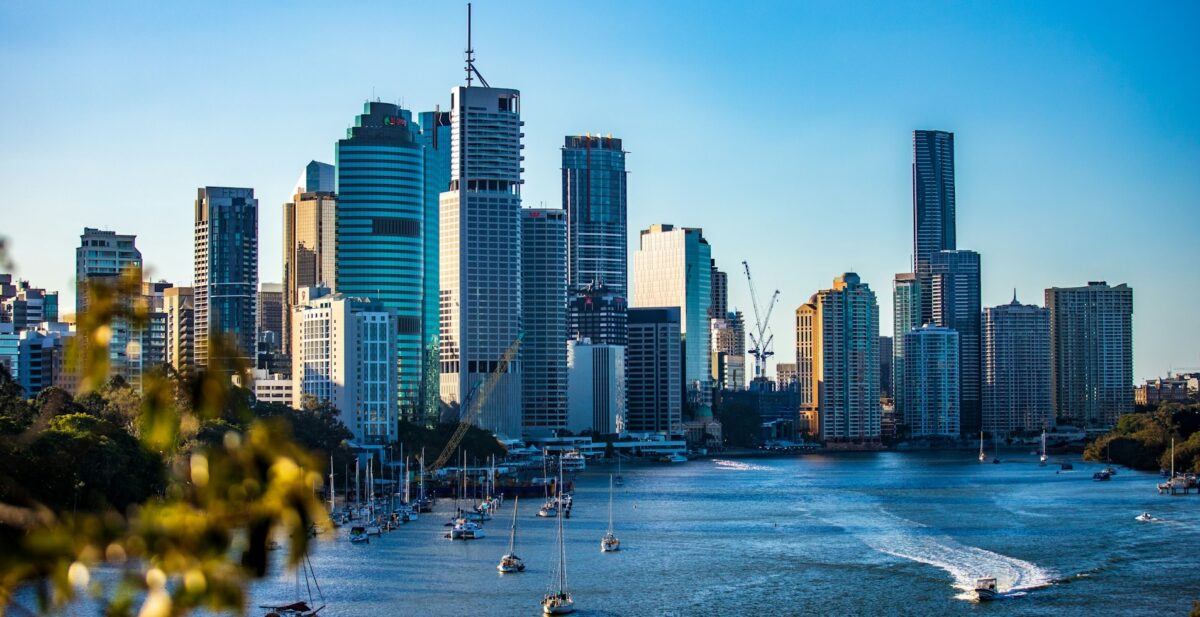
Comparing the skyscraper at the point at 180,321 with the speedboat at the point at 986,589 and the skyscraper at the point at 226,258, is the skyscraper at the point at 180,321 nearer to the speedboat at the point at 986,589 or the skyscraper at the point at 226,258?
the skyscraper at the point at 226,258

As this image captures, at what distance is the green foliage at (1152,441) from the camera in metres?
136

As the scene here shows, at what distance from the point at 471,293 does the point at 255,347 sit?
2587cm

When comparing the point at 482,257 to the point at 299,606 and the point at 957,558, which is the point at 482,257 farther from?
the point at 299,606

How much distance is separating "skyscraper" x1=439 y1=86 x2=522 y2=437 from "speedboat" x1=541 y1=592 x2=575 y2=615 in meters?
127

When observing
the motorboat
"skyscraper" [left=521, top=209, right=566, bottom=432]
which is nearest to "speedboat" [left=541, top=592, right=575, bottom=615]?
the motorboat

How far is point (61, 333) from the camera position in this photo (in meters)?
134

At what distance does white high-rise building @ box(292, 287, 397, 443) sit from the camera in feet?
447

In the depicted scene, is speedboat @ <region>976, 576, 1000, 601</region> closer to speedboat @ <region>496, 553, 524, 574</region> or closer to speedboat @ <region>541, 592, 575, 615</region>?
speedboat @ <region>541, 592, 575, 615</region>

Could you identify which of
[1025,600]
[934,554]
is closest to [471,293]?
[934,554]

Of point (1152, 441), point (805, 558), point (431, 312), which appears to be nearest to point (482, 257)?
point (431, 312)

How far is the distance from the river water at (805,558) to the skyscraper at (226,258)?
238 feet

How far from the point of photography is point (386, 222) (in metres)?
166

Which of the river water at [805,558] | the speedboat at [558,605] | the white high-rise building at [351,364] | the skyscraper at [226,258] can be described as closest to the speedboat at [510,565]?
the river water at [805,558]

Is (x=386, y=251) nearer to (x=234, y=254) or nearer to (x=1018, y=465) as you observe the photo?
(x=234, y=254)
